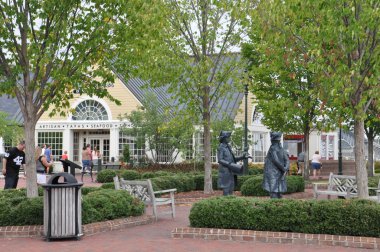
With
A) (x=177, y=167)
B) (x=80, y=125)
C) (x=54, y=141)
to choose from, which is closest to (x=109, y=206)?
(x=177, y=167)

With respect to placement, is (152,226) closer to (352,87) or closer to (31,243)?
(31,243)

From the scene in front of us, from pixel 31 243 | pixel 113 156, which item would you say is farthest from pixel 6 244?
pixel 113 156

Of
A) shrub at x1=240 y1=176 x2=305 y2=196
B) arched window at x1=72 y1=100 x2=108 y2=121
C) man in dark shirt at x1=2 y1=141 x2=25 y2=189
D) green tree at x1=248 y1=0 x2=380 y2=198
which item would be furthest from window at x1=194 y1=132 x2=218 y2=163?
green tree at x1=248 y1=0 x2=380 y2=198

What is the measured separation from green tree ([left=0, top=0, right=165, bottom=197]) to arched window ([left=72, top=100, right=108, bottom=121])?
23.6 meters

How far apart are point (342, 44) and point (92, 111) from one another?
2698cm

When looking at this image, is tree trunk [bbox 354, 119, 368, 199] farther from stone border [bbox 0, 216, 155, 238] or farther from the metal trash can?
the metal trash can

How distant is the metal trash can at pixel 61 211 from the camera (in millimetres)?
10344

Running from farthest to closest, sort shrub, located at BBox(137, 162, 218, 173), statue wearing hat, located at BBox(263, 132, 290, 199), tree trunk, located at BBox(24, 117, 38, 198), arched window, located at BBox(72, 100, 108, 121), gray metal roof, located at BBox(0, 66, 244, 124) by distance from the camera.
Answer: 1. arched window, located at BBox(72, 100, 108, 121)
2. gray metal roof, located at BBox(0, 66, 244, 124)
3. shrub, located at BBox(137, 162, 218, 173)
4. statue wearing hat, located at BBox(263, 132, 290, 199)
5. tree trunk, located at BBox(24, 117, 38, 198)

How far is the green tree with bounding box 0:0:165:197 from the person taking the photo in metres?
12.4

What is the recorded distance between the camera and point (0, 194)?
12.8 metres

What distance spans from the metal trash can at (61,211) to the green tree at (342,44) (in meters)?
4.84

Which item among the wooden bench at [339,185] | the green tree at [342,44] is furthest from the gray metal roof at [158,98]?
the green tree at [342,44]

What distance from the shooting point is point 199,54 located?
19.8 meters

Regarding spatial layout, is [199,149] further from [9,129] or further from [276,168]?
[276,168]
